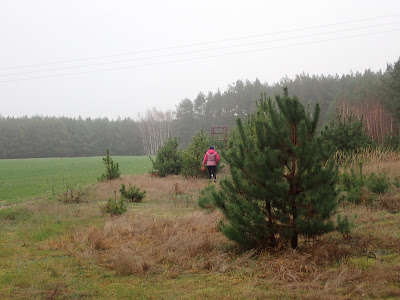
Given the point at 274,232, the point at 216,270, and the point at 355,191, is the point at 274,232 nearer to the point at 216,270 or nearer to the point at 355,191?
the point at 216,270

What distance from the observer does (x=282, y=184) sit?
5.92 m

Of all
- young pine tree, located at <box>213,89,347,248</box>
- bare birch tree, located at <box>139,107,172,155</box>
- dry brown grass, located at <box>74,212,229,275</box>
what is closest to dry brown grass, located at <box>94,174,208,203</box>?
dry brown grass, located at <box>74,212,229,275</box>

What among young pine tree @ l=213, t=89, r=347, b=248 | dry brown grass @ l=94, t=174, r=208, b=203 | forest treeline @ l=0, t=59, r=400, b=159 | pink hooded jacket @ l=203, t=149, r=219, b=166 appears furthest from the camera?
forest treeline @ l=0, t=59, r=400, b=159

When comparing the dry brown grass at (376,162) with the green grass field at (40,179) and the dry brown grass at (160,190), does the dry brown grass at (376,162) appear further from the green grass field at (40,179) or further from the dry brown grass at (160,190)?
the green grass field at (40,179)

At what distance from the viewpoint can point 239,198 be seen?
20.7ft

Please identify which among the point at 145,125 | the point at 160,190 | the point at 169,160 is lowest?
the point at 160,190

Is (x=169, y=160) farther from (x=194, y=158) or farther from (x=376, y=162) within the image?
(x=376, y=162)

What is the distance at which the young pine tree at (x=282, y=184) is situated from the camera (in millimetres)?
5914

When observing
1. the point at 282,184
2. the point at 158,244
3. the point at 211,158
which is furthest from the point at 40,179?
the point at 282,184

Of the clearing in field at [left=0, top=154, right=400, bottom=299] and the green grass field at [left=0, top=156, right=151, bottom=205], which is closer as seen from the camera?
the clearing in field at [left=0, top=154, right=400, bottom=299]

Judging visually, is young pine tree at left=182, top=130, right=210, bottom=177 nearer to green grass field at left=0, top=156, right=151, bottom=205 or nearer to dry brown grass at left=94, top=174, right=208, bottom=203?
dry brown grass at left=94, top=174, right=208, bottom=203

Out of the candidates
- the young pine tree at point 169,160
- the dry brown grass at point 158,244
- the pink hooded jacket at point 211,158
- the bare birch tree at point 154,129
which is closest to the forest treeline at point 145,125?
the bare birch tree at point 154,129

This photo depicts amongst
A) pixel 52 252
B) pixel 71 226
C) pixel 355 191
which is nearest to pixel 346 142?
pixel 355 191

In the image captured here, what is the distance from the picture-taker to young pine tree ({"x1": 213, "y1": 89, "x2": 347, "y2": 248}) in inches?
233
